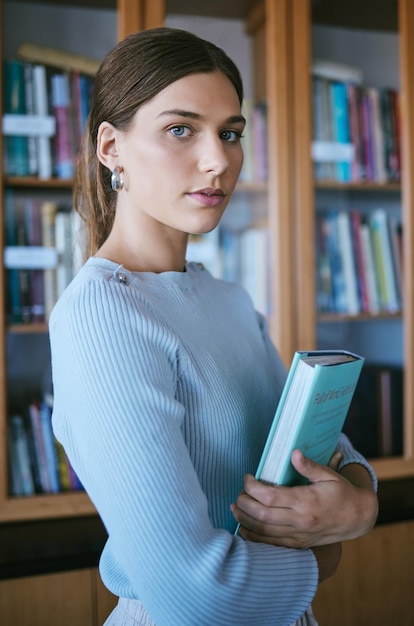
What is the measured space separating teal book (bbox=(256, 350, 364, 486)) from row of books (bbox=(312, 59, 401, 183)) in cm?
124

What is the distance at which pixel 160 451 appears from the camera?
1.97 feet

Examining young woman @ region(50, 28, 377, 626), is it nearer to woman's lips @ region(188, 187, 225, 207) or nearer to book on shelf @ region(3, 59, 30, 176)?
woman's lips @ region(188, 187, 225, 207)

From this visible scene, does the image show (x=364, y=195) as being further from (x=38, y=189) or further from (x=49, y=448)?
(x=49, y=448)

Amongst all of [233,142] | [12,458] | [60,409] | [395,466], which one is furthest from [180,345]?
[395,466]

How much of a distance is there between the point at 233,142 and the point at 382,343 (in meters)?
1.27

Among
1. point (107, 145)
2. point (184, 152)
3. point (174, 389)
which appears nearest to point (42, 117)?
point (107, 145)

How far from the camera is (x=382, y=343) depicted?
194 centimetres

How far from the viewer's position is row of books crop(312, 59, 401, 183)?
73.5 inches

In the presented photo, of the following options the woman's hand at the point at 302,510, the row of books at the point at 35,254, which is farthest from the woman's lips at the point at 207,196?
the row of books at the point at 35,254

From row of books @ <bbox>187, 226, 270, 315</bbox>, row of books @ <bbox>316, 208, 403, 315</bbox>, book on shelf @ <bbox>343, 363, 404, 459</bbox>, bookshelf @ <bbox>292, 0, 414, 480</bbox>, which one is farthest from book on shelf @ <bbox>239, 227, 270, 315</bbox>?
book on shelf @ <bbox>343, 363, 404, 459</bbox>

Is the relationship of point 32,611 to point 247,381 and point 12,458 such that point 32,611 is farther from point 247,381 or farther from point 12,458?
point 247,381

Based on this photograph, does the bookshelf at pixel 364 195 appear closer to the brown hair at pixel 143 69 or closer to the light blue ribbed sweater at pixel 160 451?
the brown hair at pixel 143 69

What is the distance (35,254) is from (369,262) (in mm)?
1052

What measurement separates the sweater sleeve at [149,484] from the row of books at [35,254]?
982 millimetres
